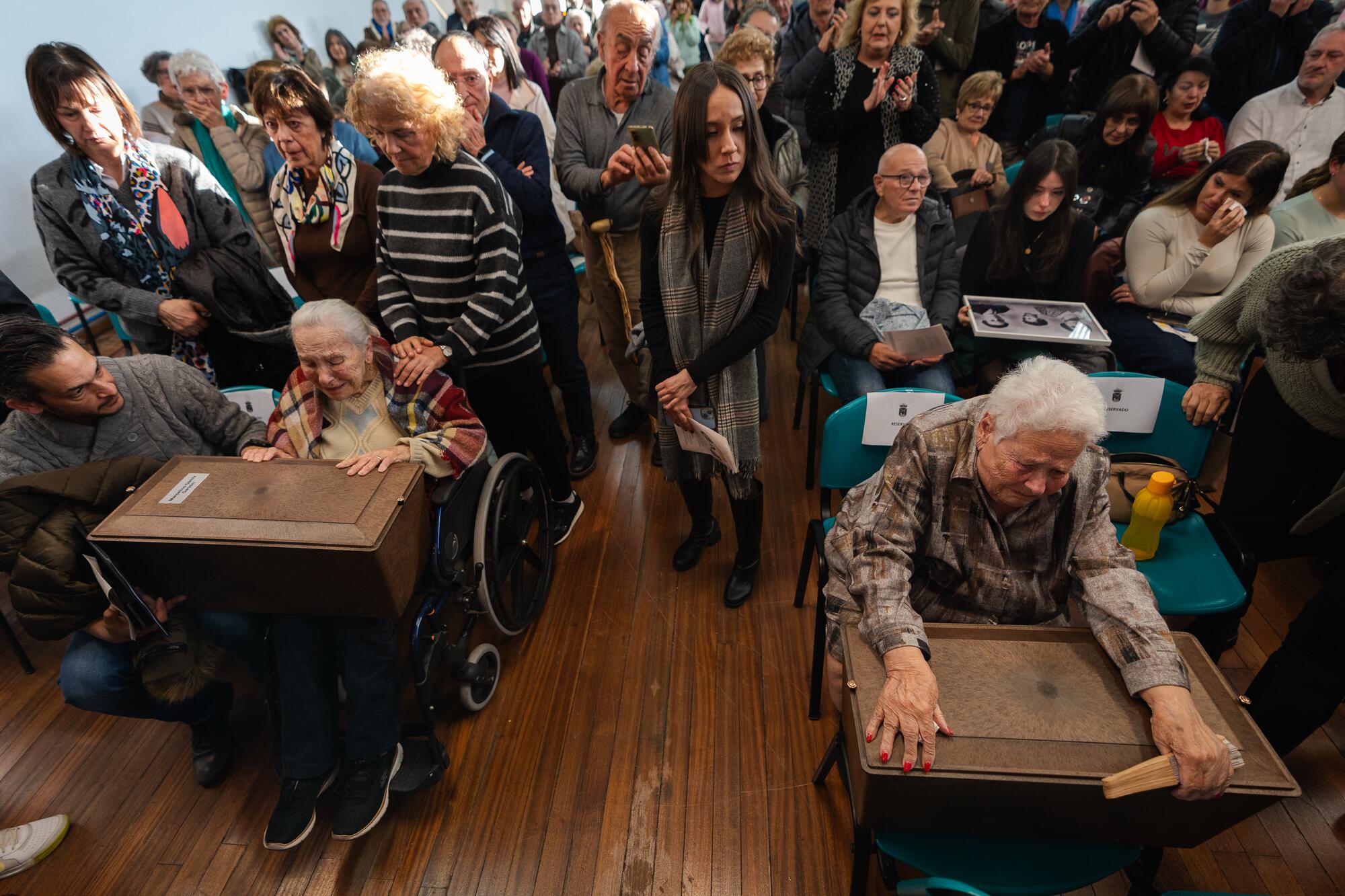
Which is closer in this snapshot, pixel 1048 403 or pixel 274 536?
pixel 1048 403

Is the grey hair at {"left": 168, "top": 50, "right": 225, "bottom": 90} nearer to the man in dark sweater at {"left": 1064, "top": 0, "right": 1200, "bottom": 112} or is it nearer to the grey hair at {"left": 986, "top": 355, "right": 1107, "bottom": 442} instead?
the grey hair at {"left": 986, "top": 355, "right": 1107, "bottom": 442}

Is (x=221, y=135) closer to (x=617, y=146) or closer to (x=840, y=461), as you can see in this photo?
(x=617, y=146)

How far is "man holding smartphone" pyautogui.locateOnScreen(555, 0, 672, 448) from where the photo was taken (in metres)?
1.96

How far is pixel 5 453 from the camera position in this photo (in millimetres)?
1566

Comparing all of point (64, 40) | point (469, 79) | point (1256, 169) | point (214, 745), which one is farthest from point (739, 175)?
point (64, 40)

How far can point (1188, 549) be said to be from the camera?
1724 mm

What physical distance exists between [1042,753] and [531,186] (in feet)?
7.11

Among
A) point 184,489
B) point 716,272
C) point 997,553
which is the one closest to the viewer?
point 997,553

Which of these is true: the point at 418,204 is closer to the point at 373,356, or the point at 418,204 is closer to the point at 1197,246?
the point at 373,356

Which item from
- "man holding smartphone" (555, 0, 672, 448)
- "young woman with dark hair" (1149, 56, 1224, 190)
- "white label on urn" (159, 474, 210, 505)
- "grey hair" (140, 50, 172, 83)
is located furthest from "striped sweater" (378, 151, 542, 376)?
"grey hair" (140, 50, 172, 83)

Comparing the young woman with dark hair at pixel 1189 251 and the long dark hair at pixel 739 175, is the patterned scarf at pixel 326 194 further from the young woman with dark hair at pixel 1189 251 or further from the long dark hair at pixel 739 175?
the young woman with dark hair at pixel 1189 251

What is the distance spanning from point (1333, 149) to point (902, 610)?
8.65ft

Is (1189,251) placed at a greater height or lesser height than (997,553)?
greater

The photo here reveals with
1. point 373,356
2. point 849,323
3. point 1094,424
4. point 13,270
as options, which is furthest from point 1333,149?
point 13,270
